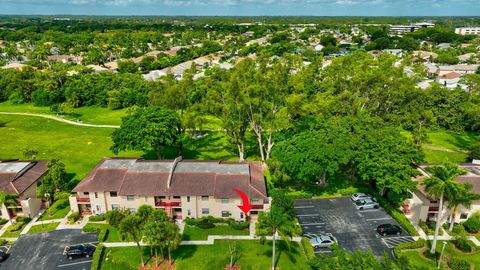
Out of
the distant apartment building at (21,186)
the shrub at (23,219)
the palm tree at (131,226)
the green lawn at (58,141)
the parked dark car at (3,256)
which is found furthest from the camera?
the green lawn at (58,141)

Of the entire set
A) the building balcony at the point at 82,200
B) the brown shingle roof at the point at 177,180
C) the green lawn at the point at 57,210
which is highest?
the brown shingle roof at the point at 177,180

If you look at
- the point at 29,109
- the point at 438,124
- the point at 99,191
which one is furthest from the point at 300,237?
the point at 29,109

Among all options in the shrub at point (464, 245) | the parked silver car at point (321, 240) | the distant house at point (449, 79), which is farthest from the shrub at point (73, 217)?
the distant house at point (449, 79)

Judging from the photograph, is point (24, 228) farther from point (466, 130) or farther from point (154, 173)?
point (466, 130)

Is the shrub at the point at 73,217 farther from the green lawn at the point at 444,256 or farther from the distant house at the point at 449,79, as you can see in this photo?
the distant house at the point at 449,79

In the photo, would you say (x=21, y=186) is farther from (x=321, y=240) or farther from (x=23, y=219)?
(x=321, y=240)

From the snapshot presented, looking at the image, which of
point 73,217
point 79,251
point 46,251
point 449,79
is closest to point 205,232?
point 79,251

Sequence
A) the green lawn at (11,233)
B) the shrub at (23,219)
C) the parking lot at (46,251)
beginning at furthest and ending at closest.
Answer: the shrub at (23,219)
the green lawn at (11,233)
the parking lot at (46,251)
